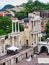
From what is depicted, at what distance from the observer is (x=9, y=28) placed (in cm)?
4075

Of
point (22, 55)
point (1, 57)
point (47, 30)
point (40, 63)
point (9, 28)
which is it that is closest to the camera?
point (40, 63)

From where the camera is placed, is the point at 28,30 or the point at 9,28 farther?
the point at 9,28

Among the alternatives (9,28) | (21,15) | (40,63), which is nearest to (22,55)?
(40,63)

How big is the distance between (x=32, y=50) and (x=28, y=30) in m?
1.82

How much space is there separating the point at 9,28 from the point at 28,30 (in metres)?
8.06

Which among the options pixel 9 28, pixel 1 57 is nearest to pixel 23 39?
pixel 1 57

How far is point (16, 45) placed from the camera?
3200cm

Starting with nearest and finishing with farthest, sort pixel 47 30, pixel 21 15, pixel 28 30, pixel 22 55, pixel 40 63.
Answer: pixel 40 63 → pixel 22 55 → pixel 28 30 → pixel 47 30 → pixel 21 15

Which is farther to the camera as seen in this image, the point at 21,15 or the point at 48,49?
the point at 21,15

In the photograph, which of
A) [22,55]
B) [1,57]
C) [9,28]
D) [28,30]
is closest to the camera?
[1,57]

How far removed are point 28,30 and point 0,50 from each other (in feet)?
16.6

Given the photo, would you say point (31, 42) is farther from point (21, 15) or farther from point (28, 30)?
point (21, 15)

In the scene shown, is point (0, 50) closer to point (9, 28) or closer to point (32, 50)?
point (32, 50)

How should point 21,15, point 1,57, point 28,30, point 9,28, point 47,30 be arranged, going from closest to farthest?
point 1,57, point 28,30, point 9,28, point 47,30, point 21,15
